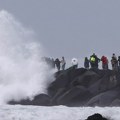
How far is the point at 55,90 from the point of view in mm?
41875

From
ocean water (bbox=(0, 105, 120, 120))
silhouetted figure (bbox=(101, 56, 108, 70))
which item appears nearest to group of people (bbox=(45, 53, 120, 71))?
silhouetted figure (bbox=(101, 56, 108, 70))

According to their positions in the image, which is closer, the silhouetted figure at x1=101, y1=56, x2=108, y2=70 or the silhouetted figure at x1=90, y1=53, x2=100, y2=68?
the silhouetted figure at x1=101, y1=56, x2=108, y2=70

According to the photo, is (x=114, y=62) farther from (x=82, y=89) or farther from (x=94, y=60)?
(x=82, y=89)

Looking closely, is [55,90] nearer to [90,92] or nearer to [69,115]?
[90,92]

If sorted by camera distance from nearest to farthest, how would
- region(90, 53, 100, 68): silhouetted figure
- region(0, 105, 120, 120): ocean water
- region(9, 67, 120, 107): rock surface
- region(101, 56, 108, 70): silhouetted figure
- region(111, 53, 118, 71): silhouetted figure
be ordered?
region(0, 105, 120, 120): ocean water < region(9, 67, 120, 107): rock surface < region(111, 53, 118, 71): silhouetted figure < region(101, 56, 108, 70): silhouetted figure < region(90, 53, 100, 68): silhouetted figure

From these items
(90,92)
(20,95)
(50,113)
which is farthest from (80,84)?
(50,113)

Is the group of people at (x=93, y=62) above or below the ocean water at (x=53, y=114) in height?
above

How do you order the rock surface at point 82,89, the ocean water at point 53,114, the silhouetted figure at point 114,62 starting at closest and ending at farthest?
the ocean water at point 53,114
the rock surface at point 82,89
the silhouetted figure at point 114,62

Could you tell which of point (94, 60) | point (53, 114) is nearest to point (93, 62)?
point (94, 60)

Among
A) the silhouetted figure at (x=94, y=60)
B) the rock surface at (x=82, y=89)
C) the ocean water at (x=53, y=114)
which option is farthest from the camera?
the silhouetted figure at (x=94, y=60)

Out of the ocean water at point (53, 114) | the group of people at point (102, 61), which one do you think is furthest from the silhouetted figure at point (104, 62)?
the ocean water at point (53, 114)

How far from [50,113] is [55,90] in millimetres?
16579

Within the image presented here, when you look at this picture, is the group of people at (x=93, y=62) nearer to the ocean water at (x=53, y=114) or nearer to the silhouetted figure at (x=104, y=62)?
the silhouetted figure at (x=104, y=62)

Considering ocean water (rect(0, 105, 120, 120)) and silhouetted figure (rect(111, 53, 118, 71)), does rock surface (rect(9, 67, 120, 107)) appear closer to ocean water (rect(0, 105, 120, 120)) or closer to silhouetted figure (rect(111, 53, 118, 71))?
silhouetted figure (rect(111, 53, 118, 71))
